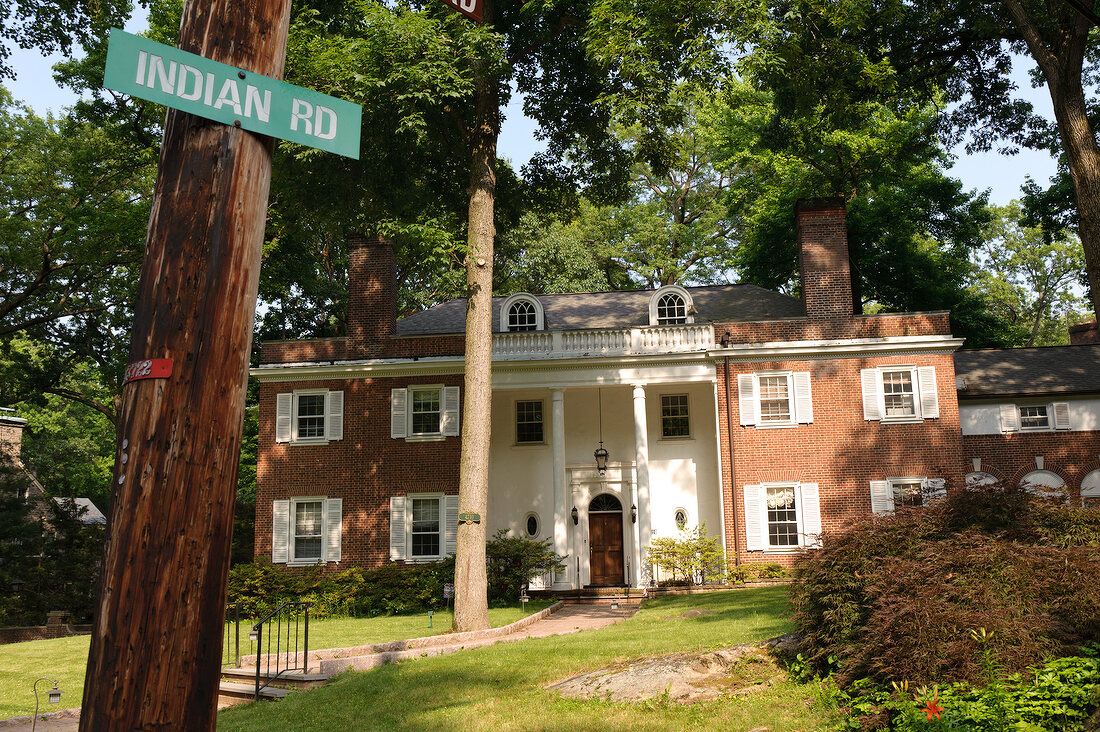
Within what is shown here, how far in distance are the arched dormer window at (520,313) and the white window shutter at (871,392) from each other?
31.5 feet

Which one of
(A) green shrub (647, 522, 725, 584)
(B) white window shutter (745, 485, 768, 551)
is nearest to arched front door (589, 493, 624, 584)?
(A) green shrub (647, 522, 725, 584)

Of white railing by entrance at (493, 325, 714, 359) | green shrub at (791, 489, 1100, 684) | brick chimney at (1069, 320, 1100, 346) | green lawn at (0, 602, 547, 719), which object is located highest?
brick chimney at (1069, 320, 1100, 346)

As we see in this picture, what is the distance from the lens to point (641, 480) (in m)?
24.4

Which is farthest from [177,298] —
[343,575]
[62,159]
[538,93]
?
[62,159]

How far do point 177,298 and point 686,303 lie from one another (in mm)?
24459

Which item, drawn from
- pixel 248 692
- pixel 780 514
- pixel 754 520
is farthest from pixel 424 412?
pixel 248 692

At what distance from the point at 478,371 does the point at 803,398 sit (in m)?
11.7

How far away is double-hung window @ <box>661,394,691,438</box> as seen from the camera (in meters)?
26.5

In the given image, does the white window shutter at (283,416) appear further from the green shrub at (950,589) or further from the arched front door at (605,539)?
the green shrub at (950,589)

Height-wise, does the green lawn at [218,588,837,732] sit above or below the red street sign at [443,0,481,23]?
below

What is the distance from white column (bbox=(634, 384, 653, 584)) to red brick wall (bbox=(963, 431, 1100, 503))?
9.69 meters

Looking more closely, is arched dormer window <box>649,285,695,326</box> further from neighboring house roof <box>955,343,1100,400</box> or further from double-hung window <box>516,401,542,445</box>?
neighboring house roof <box>955,343,1100,400</box>

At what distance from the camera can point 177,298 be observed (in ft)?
9.64

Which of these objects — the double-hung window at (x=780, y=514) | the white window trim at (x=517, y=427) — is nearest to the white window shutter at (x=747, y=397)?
the double-hung window at (x=780, y=514)
